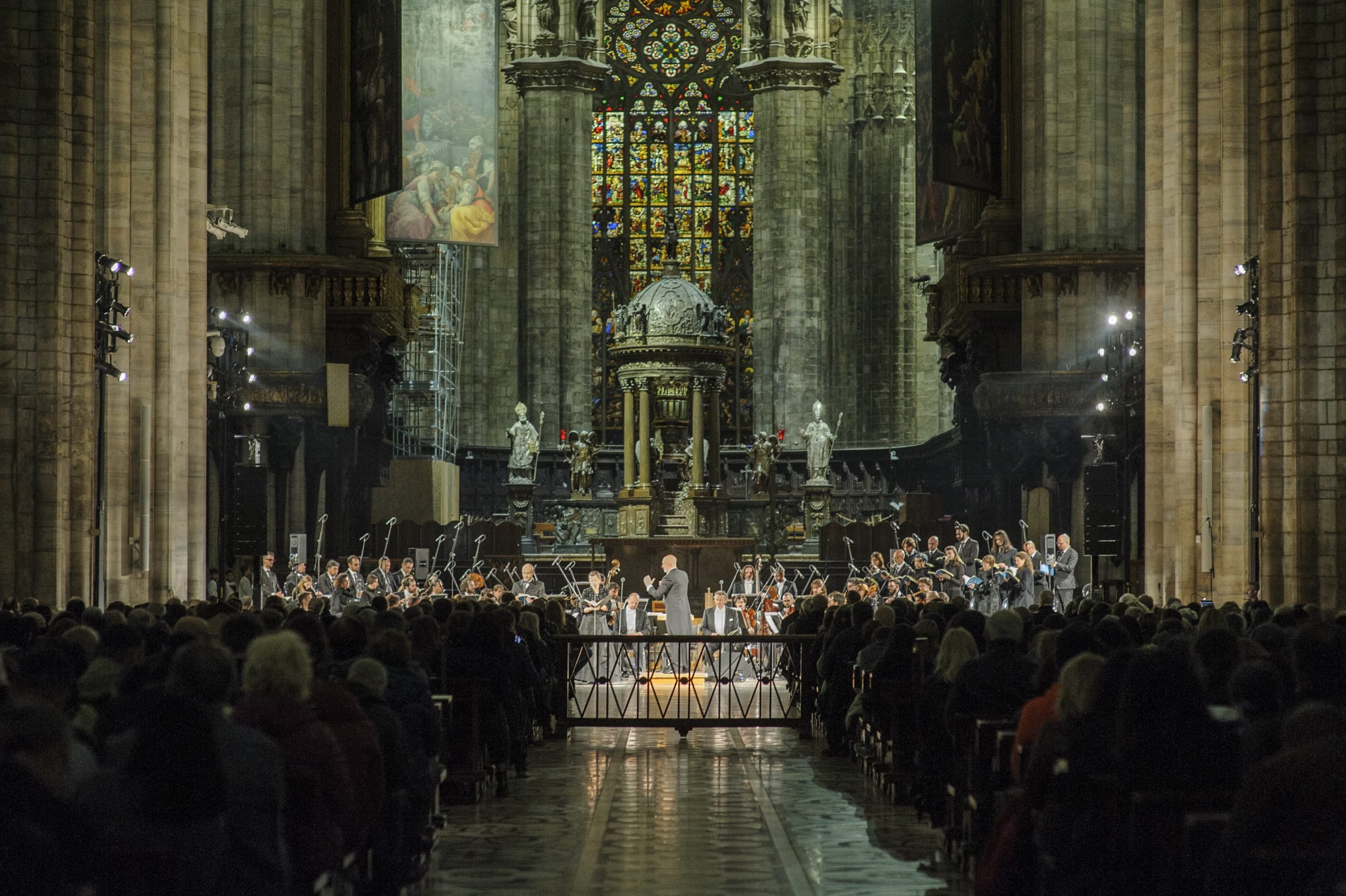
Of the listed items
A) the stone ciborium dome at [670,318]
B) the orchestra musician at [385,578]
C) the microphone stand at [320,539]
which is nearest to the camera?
the orchestra musician at [385,578]

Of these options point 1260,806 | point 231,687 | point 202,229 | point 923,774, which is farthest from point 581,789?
point 202,229

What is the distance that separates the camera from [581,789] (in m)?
15.1

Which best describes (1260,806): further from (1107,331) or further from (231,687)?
(1107,331)

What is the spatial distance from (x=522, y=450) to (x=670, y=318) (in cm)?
916

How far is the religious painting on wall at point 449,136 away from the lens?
3481 centimetres

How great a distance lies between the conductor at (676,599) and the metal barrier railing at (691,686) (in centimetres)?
25

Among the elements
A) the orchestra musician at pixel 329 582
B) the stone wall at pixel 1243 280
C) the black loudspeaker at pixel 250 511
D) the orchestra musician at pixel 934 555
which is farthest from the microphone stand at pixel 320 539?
the stone wall at pixel 1243 280

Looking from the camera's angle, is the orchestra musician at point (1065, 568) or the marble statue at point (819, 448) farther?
the marble statue at point (819, 448)

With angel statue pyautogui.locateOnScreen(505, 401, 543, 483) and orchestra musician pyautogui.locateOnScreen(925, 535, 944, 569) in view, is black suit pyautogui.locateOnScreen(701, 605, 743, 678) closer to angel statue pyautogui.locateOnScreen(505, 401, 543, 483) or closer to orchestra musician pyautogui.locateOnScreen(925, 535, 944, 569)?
orchestra musician pyautogui.locateOnScreen(925, 535, 944, 569)

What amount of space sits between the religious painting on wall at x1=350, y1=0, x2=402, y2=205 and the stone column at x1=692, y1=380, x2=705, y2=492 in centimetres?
751

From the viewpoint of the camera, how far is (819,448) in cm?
4578

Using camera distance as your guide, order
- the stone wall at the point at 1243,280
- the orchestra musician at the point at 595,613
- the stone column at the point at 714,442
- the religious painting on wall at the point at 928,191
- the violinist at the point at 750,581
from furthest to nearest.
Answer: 1. the stone column at the point at 714,442
2. the religious painting on wall at the point at 928,191
3. the violinist at the point at 750,581
4. the orchestra musician at the point at 595,613
5. the stone wall at the point at 1243,280

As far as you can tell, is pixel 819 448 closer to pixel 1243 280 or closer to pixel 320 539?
pixel 320 539

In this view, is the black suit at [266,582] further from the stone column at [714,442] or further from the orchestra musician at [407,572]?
the stone column at [714,442]
